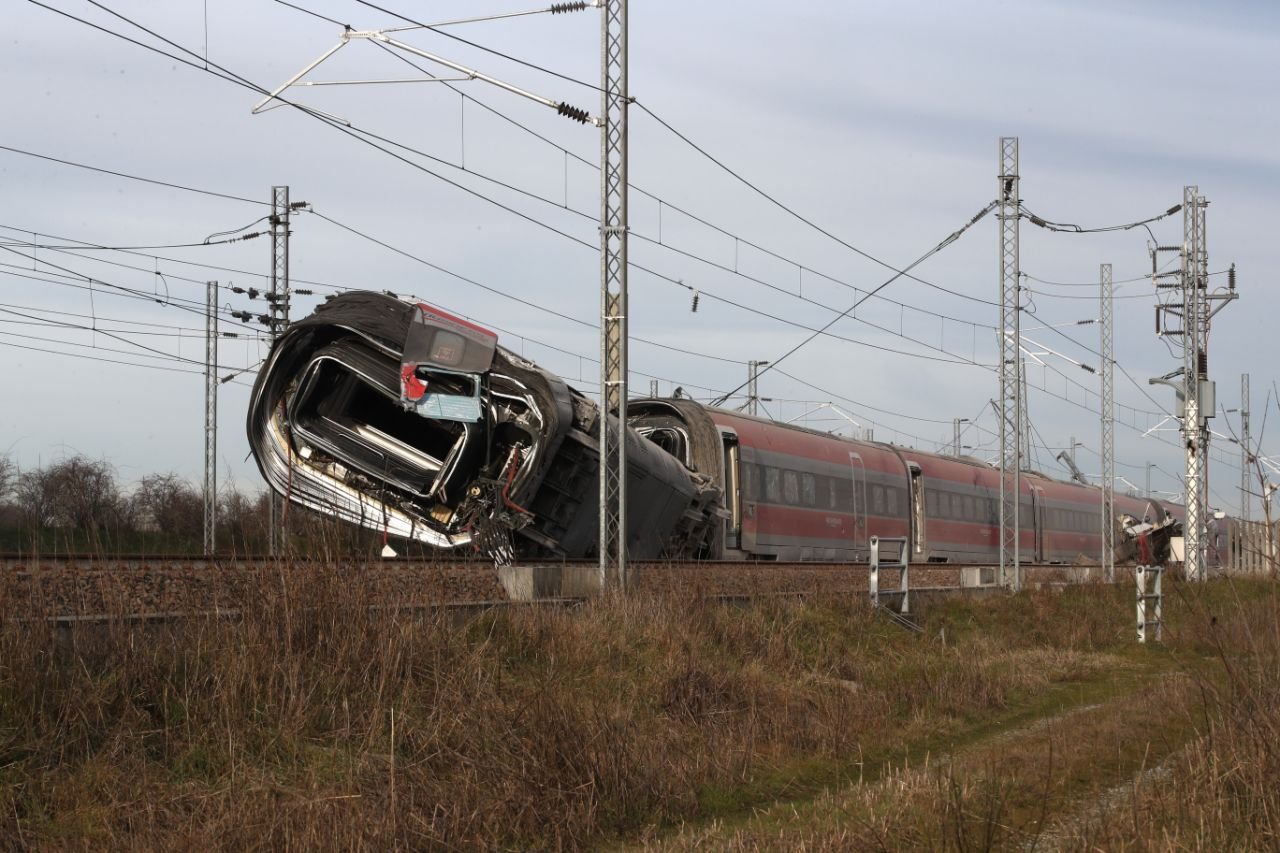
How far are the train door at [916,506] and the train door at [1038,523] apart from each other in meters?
7.57

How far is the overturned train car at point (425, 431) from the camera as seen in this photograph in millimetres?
16078

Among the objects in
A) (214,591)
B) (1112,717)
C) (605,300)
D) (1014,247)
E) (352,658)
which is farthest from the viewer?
(1014,247)

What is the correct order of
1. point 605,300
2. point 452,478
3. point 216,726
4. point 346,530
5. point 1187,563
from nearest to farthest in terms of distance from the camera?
1. point 216,726
2. point 346,530
3. point 605,300
4. point 452,478
5. point 1187,563

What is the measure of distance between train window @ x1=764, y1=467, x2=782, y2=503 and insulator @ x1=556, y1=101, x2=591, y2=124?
1138cm

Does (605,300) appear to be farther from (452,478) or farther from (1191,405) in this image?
(1191,405)

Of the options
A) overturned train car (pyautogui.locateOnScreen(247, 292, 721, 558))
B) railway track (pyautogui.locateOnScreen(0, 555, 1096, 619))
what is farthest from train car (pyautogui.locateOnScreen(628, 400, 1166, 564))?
railway track (pyautogui.locateOnScreen(0, 555, 1096, 619))

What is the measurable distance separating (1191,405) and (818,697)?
23.6 meters

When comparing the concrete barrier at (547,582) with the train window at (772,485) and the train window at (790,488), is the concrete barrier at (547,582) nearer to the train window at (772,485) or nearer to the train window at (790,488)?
the train window at (772,485)

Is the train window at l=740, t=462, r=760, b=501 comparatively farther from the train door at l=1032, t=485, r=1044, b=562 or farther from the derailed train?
the train door at l=1032, t=485, r=1044, b=562

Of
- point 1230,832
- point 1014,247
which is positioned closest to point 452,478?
point 1230,832

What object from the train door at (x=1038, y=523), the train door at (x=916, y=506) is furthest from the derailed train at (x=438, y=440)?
the train door at (x=1038, y=523)

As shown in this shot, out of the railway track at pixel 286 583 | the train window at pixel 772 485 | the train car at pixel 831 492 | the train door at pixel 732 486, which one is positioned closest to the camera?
the railway track at pixel 286 583

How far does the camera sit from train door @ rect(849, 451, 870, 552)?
95.1 ft

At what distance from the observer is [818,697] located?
1162cm
